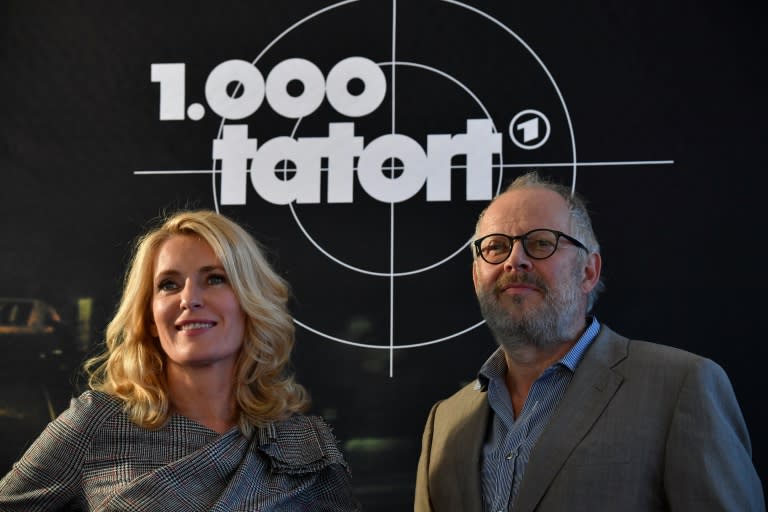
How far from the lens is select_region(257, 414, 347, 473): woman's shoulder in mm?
2465

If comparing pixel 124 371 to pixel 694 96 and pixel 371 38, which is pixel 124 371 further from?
pixel 694 96

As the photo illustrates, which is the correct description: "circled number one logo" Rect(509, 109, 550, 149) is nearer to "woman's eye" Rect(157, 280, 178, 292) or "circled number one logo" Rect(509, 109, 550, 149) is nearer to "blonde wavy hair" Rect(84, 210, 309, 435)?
"blonde wavy hair" Rect(84, 210, 309, 435)

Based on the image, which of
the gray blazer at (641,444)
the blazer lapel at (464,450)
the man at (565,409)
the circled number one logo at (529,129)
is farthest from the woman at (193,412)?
the circled number one logo at (529,129)

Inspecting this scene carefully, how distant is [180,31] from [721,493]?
8.13ft

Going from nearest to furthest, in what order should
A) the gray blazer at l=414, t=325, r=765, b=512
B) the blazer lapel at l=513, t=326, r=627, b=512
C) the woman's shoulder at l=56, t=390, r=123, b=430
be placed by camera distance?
the gray blazer at l=414, t=325, r=765, b=512, the blazer lapel at l=513, t=326, r=627, b=512, the woman's shoulder at l=56, t=390, r=123, b=430

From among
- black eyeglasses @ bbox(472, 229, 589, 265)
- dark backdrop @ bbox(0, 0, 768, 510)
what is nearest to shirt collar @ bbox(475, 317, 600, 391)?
black eyeglasses @ bbox(472, 229, 589, 265)

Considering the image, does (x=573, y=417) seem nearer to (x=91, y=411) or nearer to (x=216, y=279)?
(x=216, y=279)

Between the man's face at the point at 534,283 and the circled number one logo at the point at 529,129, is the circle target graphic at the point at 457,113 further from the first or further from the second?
the man's face at the point at 534,283

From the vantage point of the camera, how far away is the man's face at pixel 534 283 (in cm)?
240

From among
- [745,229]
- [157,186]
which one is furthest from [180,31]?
[745,229]

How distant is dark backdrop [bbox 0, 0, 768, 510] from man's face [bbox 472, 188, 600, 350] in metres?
0.73

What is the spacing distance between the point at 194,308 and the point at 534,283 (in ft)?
2.86

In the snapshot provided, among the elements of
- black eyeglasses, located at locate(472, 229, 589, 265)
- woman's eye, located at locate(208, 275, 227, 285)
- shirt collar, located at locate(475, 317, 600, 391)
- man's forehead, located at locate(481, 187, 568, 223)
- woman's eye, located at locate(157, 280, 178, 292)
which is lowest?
shirt collar, located at locate(475, 317, 600, 391)

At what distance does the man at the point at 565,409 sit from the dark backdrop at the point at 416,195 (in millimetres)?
573
